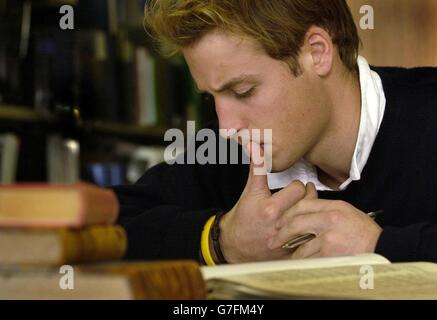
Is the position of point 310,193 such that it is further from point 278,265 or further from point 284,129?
point 278,265

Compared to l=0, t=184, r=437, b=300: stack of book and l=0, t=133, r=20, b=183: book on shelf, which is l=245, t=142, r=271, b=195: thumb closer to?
l=0, t=184, r=437, b=300: stack of book

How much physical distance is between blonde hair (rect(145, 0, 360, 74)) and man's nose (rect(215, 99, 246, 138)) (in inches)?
5.0

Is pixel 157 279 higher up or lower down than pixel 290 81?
lower down

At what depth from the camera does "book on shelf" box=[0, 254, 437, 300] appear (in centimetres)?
58

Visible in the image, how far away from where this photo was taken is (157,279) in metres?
0.60

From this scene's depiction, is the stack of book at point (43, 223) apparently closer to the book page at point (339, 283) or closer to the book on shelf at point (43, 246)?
the book on shelf at point (43, 246)

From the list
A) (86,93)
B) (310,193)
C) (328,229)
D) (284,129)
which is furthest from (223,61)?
(86,93)

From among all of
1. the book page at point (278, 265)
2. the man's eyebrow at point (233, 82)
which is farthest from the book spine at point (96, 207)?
the man's eyebrow at point (233, 82)

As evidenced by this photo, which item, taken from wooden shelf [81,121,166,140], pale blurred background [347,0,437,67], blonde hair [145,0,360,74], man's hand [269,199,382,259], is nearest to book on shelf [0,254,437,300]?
man's hand [269,199,382,259]

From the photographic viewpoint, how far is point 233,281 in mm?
716

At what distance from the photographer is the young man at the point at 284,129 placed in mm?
1397
